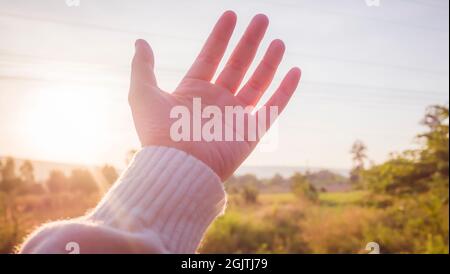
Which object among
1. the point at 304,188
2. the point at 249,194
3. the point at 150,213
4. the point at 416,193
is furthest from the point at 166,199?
the point at 304,188

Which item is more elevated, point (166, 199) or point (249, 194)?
point (249, 194)

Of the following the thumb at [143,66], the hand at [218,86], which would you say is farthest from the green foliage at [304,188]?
the thumb at [143,66]

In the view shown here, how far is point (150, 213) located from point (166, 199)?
64 millimetres

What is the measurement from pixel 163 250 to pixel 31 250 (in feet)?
1.07

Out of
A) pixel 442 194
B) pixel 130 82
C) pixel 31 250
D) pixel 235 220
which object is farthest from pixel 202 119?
pixel 235 220

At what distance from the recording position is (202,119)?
4.76 feet

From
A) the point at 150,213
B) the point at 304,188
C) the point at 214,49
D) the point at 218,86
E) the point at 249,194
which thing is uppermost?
the point at 304,188

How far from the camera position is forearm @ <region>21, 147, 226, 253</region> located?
3.35ft

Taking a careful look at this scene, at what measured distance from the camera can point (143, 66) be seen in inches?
59.4

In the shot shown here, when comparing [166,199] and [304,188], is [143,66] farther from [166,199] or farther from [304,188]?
[304,188]

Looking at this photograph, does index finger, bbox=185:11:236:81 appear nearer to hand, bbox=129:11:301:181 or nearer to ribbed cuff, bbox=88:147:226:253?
hand, bbox=129:11:301:181

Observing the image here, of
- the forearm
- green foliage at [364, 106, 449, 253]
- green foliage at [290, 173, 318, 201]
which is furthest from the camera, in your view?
green foliage at [290, 173, 318, 201]

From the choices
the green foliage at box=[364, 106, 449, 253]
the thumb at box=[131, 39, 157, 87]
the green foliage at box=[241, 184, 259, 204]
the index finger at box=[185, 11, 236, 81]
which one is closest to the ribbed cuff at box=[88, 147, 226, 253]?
the thumb at box=[131, 39, 157, 87]
